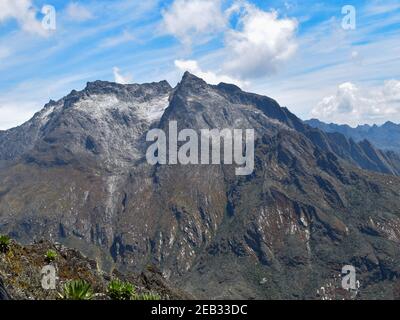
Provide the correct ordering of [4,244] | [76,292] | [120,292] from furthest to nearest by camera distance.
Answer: [4,244] < [120,292] < [76,292]

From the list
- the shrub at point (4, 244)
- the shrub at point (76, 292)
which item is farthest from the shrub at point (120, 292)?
the shrub at point (4, 244)

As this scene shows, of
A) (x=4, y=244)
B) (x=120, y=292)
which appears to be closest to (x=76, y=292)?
(x=120, y=292)

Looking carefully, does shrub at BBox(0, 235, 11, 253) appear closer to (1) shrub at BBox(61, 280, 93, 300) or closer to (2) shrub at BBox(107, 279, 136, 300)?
(2) shrub at BBox(107, 279, 136, 300)

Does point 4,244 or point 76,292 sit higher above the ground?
point 4,244

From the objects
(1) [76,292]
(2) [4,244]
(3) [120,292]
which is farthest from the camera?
(2) [4,244]

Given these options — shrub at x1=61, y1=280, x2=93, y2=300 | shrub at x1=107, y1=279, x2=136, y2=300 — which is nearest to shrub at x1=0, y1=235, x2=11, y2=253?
shrub at x1=107, y1=279, x2=136, y2=300

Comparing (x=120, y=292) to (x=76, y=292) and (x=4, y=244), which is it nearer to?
(x=76, y=292)

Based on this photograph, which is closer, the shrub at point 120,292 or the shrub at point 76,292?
the shrub at point 76,292

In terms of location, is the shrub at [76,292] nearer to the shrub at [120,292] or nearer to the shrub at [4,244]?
the shrub at [120,292]

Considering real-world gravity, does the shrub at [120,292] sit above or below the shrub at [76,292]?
below
